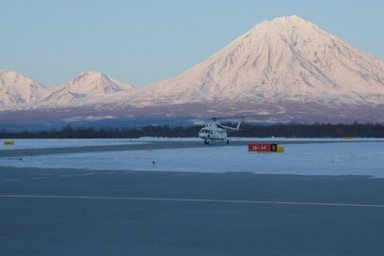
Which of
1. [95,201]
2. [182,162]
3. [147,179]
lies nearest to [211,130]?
[182,162]

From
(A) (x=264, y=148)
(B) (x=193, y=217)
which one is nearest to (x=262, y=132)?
(A) (x=264, y=148)

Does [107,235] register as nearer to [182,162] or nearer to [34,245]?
[34,245]

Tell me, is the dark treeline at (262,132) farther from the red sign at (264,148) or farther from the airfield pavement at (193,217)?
the airfield pavement at (193,217)

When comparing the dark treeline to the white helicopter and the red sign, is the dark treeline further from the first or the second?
the red sign

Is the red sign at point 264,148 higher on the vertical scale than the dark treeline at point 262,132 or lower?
lower

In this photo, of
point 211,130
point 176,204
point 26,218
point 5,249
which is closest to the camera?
point 5,249

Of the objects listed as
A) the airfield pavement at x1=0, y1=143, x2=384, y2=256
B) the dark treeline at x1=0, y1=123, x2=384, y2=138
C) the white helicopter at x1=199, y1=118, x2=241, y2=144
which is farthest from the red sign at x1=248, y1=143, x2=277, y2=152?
the dark treeline at x1=0, y1=123, x2=384, y2=138

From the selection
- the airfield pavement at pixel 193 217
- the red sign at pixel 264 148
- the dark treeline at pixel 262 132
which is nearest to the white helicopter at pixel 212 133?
the red sign at pixel 264 148

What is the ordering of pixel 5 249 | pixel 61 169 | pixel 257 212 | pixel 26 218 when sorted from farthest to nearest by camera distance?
pixel 61 169 < pixel 257 212 < pixel 26 218 < pixel 5 249
